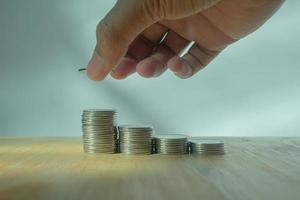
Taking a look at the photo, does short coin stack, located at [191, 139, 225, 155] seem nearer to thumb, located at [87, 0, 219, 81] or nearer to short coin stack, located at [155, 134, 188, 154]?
short coin stack, located at [155, 134, 188, 154]

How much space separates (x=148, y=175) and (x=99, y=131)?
85 centimetres

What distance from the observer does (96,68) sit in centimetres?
186

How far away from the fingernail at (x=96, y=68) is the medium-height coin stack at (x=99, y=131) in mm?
706

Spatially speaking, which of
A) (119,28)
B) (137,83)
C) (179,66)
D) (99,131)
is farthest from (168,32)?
(137,83)

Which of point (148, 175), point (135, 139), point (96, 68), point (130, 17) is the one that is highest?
point (130, 17)

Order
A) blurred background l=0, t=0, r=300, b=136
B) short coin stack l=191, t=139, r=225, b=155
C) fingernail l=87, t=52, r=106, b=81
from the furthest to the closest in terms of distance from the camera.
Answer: blurred background l=0, t=0, r=300, b=136 → short coin stack l=191, t=139, r=225, b=155 → fingernail l=87, t=52, r=106, b=81

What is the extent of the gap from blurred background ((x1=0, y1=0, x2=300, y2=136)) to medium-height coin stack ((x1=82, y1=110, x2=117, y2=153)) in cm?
188

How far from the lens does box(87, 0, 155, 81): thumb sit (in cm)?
162

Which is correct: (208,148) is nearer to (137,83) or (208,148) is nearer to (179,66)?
(179,66)

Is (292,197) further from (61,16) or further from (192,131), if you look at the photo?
(61,16)

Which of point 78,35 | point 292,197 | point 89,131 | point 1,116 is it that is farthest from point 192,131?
point 292,197

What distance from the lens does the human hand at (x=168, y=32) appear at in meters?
1.64

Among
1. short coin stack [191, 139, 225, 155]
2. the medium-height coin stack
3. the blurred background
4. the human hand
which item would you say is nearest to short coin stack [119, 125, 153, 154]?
the medium-height coin stack

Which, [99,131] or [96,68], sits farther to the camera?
[99,131]
